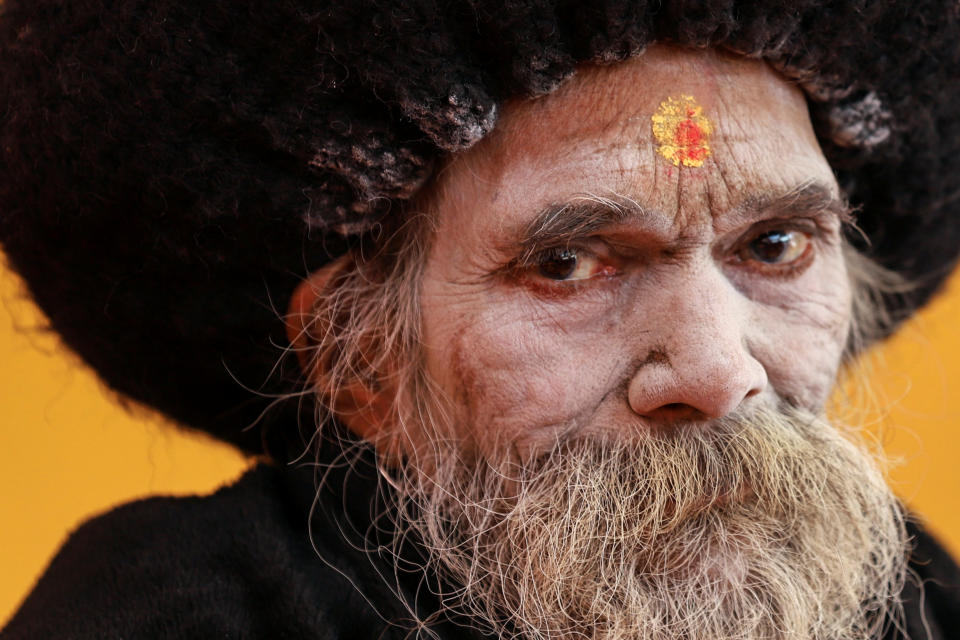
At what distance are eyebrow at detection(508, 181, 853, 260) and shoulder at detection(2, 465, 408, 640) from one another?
0.62 meters

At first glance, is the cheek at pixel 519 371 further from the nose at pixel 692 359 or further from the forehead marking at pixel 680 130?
the forehead marking at pixel 680 130

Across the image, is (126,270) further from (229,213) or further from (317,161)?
(317,161)

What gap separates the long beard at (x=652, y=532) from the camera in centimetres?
158

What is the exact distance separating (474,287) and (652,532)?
50 cm

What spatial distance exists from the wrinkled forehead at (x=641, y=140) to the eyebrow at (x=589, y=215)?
14mm

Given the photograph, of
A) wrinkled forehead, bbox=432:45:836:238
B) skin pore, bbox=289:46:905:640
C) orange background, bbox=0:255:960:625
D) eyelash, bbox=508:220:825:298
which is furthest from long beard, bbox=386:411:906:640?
orange background, bbox=0:255:960:625

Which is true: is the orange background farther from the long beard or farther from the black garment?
the long beard

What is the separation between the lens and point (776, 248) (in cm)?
178

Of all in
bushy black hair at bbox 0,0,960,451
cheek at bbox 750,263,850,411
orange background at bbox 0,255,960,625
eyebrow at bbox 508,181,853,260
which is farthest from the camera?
orange background at bbox 0,255,960,625

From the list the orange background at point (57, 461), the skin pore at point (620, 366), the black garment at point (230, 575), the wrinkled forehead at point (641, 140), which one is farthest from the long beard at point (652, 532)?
the orange background at point (57, 461)

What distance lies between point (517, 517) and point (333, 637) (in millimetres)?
354

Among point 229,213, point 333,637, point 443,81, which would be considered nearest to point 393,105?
point 443,81

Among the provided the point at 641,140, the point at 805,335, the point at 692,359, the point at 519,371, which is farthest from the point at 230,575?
the point at 805,335

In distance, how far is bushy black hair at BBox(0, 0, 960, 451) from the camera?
1.47m
